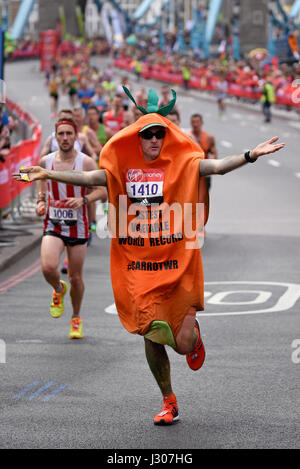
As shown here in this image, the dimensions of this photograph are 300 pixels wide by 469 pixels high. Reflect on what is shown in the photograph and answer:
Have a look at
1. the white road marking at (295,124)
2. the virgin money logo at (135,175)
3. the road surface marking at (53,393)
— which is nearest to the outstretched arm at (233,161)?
the virgin money logo at (135,175)

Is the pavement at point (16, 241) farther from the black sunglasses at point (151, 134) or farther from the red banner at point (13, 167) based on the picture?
the black sunglasses at point (151, 134)

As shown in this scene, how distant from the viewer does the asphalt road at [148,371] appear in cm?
667

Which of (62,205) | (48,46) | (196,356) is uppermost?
(196,356)

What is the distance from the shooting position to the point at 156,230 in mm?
6848

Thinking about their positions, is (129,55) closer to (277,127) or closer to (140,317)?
(277,127)

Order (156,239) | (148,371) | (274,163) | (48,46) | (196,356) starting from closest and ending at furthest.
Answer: (156,239) → (196,356) → (148,371) → (274,163) → (48,46)

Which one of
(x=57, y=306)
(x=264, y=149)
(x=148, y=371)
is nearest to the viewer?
(x=264, y=149)

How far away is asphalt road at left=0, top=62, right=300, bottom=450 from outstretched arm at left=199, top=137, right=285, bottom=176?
156 centimetres

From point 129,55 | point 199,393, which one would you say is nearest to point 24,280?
point 199,393

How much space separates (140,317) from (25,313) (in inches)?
180

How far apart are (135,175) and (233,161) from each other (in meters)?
0.67

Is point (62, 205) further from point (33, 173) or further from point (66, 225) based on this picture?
point (33, 173)

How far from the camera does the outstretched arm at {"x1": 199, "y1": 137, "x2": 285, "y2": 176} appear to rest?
6.35 m

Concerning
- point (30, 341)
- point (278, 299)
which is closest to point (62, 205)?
point (30, 341)
